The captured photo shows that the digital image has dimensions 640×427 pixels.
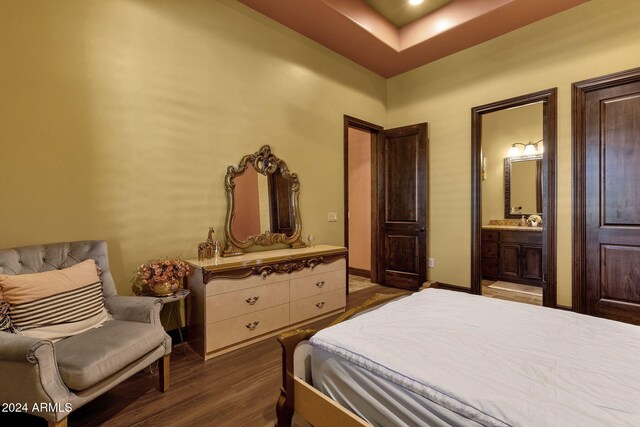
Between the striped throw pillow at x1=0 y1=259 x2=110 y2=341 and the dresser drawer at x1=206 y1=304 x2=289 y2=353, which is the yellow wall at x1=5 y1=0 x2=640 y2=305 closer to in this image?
the striped throw pillow at x1=0 y1=259 x2=110 y2=341

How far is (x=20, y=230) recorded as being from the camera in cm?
199

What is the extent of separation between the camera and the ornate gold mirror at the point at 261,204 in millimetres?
2975

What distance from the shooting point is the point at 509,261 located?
4.68 meters

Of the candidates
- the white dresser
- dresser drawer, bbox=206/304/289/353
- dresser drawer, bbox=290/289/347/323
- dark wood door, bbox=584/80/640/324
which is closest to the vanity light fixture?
dark wood door, bbox=584/80/640/324

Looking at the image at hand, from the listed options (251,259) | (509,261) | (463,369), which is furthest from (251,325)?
(509,261)

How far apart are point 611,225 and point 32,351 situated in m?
4.42

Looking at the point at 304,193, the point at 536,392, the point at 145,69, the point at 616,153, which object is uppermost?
the point at 145,69

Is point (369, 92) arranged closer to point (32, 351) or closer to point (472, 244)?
point (472, 244)

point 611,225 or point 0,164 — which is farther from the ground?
point 0,164

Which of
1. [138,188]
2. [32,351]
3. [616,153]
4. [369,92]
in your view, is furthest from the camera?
[369,92]

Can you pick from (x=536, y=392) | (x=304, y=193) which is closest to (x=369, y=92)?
(x=304, y=193)

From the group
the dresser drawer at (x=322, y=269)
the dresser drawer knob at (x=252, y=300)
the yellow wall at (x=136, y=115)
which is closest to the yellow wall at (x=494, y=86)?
the dresser drawer at (x=322, y=269)

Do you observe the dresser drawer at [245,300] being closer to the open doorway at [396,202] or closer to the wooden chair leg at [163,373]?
the wooden chair leg at [163,373]

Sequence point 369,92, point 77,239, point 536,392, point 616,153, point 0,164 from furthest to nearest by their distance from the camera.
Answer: point 369,92 < point 616,153 < point 77,239 < point 0,164 < point 536,392
